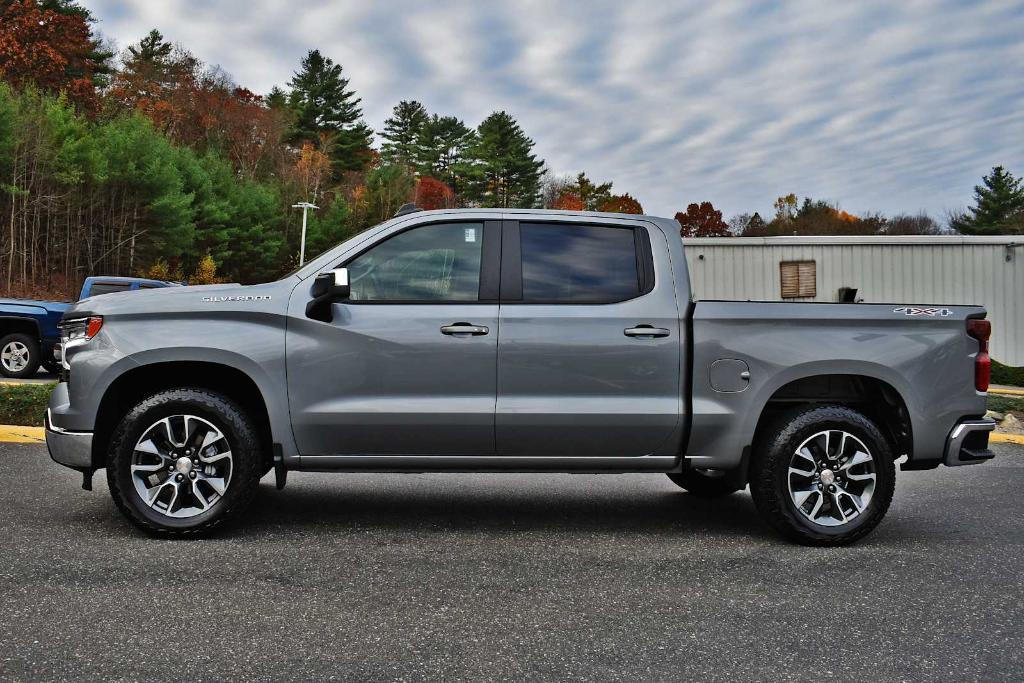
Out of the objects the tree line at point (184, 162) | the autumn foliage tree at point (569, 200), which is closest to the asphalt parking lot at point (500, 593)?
the tree line at point (184, 162)

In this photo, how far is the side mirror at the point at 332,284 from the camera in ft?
16.8

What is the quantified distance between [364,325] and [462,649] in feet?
7.40

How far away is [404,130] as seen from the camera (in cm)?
8712

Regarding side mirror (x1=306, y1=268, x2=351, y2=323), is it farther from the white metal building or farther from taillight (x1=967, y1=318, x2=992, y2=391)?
the white metal building

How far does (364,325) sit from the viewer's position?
5.28 metres

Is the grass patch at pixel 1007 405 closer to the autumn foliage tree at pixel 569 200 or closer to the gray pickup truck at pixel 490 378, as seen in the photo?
the gray pickup truck at pixel 490 378

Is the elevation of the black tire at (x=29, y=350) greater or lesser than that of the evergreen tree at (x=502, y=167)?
lesser

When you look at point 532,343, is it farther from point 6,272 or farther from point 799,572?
point 6,272

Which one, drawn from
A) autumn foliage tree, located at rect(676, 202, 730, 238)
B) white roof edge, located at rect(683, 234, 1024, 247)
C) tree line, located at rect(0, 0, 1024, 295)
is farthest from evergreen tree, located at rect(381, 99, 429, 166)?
white roof edge, located at rect(683, 234, 1024, 247)

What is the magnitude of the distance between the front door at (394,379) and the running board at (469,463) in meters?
0.04

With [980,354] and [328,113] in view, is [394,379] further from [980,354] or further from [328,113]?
[328,113]

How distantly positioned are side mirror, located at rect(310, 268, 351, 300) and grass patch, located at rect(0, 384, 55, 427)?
5264mm

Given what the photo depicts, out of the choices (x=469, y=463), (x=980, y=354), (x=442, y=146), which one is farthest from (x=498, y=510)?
(x=442, y=146)

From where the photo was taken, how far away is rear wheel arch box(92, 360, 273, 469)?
537 centimetres
